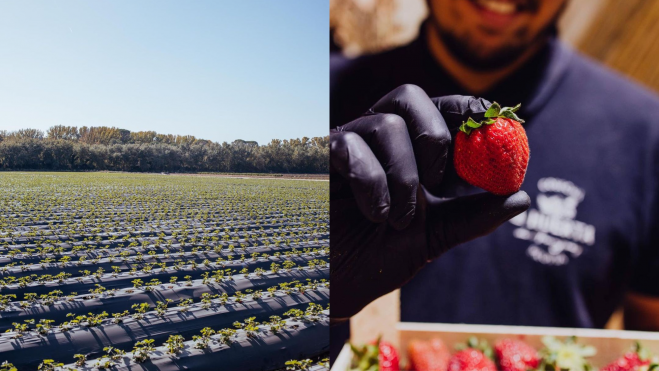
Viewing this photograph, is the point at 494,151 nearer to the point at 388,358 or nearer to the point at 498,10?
the point at 498,10

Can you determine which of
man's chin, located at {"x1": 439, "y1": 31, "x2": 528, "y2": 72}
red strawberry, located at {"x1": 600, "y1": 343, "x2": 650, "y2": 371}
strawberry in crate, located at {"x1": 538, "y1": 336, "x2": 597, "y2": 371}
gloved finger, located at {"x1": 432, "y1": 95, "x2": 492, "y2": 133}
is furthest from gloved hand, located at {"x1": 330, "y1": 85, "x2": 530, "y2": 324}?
red strawberry, located at {"x1": 600, "y1": 343, "x2": 650, "y2": 371}

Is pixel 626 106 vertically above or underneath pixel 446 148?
above

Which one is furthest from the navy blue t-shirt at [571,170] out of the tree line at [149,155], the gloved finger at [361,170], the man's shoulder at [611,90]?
the tree line at [149,155]

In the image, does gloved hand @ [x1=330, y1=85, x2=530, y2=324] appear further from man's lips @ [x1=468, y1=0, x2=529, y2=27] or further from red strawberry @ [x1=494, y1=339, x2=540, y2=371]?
red strawberry @ [x1=494, y1=339, x2=540, y2=371]

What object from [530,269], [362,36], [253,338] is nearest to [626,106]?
[530,269]

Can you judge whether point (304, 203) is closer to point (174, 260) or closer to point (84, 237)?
point (84, 237)

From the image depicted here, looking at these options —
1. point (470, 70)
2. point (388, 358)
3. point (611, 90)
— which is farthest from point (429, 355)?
point (611, 90)
